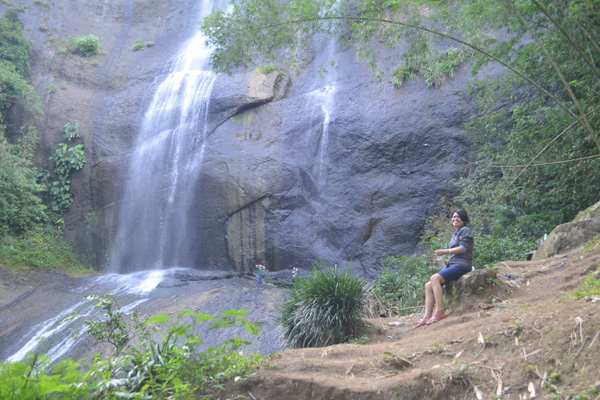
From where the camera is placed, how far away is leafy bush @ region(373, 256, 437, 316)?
822cm

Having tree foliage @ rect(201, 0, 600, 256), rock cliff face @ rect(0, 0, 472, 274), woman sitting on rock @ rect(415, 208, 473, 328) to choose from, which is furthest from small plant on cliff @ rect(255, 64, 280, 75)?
woman sitting on rock @ rect(415, 208, 473, 328)

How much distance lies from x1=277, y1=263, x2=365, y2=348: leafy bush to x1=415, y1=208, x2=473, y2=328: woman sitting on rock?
36.6 inches

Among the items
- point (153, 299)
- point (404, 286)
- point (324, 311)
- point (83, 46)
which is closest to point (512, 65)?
point (404, 286)

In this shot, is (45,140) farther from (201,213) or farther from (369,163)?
(369,163)

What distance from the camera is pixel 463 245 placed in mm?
5676

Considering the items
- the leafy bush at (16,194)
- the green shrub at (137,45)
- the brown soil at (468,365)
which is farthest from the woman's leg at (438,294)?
the green shrub at (137,45)

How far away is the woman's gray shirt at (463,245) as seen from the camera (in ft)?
18.6

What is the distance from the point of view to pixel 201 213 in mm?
16641

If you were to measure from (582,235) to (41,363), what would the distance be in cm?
730

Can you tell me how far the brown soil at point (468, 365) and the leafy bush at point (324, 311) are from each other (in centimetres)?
133

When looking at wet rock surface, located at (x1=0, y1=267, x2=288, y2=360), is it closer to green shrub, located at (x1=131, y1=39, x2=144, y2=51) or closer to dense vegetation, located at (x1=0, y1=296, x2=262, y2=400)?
dense vegetation, located at (x1=0, y1=296, x2=262, y2=400)

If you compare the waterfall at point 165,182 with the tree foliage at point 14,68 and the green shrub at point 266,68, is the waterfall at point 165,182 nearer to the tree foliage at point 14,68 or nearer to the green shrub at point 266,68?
the green shrub at point 266,68

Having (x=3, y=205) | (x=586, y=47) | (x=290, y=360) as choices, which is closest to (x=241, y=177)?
(x=3, y=205)

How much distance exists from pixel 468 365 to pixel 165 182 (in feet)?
51.3
